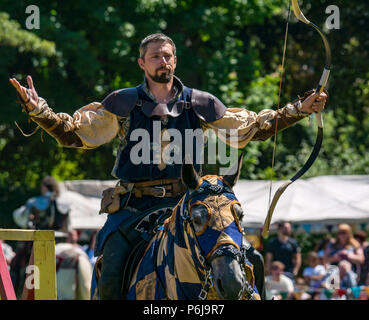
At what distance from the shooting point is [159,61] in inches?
216

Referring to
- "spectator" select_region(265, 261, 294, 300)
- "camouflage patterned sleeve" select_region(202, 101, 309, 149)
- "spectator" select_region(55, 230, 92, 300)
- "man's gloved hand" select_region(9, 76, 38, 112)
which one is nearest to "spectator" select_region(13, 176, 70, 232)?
"spectator" select_region(55, 230, 92, 300)

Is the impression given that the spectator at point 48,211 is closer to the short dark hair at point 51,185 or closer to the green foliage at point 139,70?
the short dark hair at point 51,185

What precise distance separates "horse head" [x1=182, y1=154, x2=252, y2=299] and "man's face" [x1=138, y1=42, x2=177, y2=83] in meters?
1.02

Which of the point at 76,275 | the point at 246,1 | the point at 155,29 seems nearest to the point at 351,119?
the point at 246,1

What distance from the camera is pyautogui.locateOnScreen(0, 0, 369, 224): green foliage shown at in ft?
54.9

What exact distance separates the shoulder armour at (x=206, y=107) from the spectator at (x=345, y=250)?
7.45 meters

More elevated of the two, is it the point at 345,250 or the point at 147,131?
the point at 147,131

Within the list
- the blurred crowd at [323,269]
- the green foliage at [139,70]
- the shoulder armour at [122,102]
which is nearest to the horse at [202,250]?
the shoulder armour at [122,102]

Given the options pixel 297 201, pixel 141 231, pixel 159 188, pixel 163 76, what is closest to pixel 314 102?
pixel 163 76

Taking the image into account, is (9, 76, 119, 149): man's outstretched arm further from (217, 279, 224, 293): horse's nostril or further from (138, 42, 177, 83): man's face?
(217, 279, 224, 293): horse's nostril

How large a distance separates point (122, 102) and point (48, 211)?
6.70 meters

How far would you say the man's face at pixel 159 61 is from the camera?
18.0 ft

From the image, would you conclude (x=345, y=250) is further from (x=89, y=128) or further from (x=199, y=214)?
(x=199, y=214)

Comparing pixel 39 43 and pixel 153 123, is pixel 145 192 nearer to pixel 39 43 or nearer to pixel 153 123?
pixel 153 123
